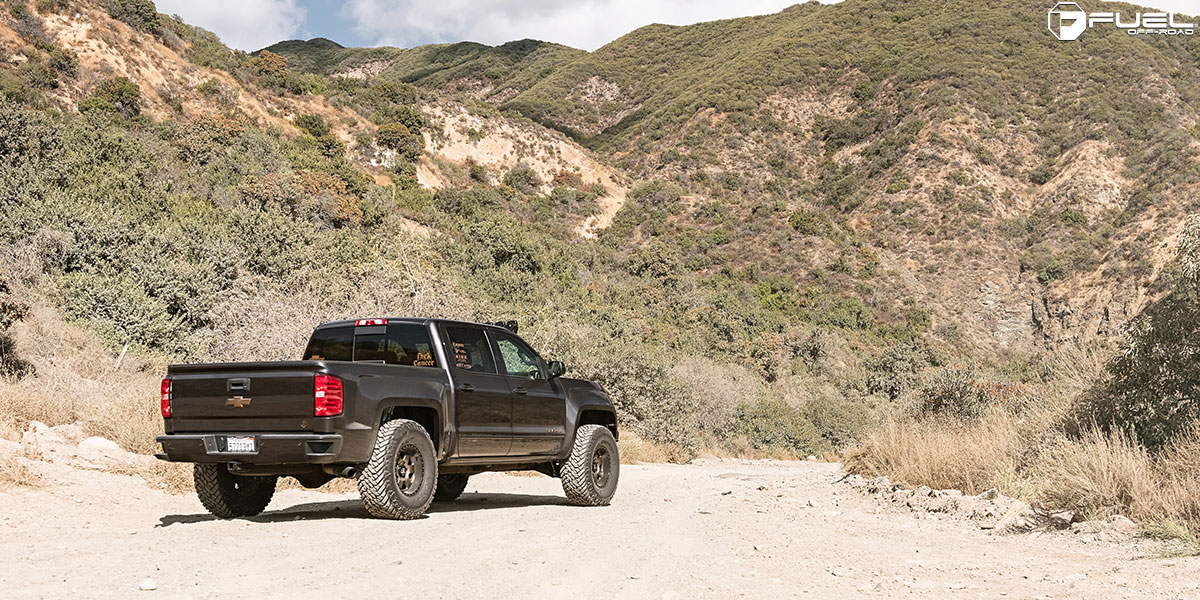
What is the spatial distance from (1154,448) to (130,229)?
25543 millimetres

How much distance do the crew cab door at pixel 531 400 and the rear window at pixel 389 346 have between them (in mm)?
1008

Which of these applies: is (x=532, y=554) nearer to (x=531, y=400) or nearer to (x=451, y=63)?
(x=531, y=400)

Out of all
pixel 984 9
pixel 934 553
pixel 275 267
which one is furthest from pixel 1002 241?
pixel 934 553

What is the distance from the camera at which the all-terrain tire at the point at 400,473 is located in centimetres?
861

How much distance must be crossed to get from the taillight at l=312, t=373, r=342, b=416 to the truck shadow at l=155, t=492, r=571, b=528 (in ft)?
4.99

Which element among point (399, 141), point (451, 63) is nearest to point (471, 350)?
point (399, 141)

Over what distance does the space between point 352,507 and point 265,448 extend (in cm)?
250

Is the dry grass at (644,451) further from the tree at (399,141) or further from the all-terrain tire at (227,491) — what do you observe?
the tree at (399,141)

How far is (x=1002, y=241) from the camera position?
202ft

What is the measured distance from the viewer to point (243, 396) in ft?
27.8

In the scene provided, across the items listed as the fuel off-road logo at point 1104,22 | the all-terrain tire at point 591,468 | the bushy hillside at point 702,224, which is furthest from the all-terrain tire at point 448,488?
the fuel off-road logo at point 1104,22

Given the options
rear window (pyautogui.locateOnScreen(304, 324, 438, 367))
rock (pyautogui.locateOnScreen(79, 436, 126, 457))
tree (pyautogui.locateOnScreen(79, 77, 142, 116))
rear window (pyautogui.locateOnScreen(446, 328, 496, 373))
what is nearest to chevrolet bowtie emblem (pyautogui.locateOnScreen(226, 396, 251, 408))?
rear window (pyautogui.locateOnScreen(304, 324, 438, 367))

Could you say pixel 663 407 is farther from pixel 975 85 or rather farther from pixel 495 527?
pixel 975 85

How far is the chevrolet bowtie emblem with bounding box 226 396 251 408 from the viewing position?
8.42 m
